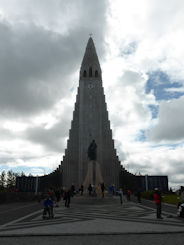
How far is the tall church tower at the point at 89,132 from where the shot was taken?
59750 mm

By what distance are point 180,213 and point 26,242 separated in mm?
8719

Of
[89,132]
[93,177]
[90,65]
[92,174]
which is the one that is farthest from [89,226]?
[90,65]

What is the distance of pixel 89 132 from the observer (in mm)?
62844

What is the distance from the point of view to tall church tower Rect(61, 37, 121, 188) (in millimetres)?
59750

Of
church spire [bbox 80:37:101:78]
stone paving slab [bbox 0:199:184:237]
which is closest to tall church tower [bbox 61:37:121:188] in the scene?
church spire [bbox 80:37:101:78]

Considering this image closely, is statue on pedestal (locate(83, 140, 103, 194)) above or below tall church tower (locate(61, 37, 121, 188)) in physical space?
below

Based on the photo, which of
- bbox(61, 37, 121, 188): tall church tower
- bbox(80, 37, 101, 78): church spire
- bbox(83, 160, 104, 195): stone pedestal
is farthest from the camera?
bbox(80, 37, 101, 78): church spire

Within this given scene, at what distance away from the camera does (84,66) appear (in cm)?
6975

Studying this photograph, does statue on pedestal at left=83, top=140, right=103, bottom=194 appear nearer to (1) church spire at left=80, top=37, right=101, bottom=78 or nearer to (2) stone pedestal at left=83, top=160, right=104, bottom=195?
(2) stone pedestal at left=83, top=160, right=104, bottom=195

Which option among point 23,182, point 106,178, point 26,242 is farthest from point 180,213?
point 23,182

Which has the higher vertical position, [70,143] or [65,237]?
[70,143]

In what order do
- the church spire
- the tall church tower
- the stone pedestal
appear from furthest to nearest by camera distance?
the church spire, the tall church tower, the stone pedestal

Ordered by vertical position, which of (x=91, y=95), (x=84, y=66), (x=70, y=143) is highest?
(x=84, y=66)

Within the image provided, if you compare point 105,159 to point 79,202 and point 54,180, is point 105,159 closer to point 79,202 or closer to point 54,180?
point 54,180
